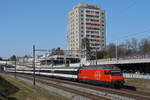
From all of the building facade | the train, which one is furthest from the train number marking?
the building facade

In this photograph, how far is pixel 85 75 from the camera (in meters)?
44.5

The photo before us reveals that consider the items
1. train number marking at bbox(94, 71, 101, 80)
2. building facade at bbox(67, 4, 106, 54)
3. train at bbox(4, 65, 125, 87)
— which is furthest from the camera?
building facade at bbox(67, 4, 106, 54)

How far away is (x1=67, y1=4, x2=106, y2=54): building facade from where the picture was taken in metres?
152

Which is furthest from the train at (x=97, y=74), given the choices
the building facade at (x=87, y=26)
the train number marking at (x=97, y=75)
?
the building facade at (x=87, y=26)

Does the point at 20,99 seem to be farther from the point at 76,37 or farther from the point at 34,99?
the point at 76,37

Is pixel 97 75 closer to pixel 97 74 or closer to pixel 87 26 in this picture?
pixel 97 74

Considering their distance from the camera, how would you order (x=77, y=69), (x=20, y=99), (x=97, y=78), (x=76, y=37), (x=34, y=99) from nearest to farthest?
(x=20, y=99) < (x=34, y=99) < (x=97, y=78) < (x=77, y=69) < (x=76, y=37)

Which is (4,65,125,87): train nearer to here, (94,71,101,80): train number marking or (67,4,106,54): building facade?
(94,71,101,80): train number marking

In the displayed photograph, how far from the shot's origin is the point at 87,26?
6102 inches

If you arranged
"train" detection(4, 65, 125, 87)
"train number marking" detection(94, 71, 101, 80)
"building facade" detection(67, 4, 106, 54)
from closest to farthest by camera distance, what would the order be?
"train" detection(4, 65, 125, 87) < "train number marking" detection(94, 71, 101, 80) < "building facade" detection(67, 4, 106, 54)

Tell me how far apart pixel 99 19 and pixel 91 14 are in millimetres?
6816

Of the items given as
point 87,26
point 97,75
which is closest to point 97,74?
point 97,75

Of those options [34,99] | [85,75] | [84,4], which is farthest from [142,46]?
[34,99]

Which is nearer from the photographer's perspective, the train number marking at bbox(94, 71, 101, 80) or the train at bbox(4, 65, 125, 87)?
the train at bbox(4, 65, 125, 87)
